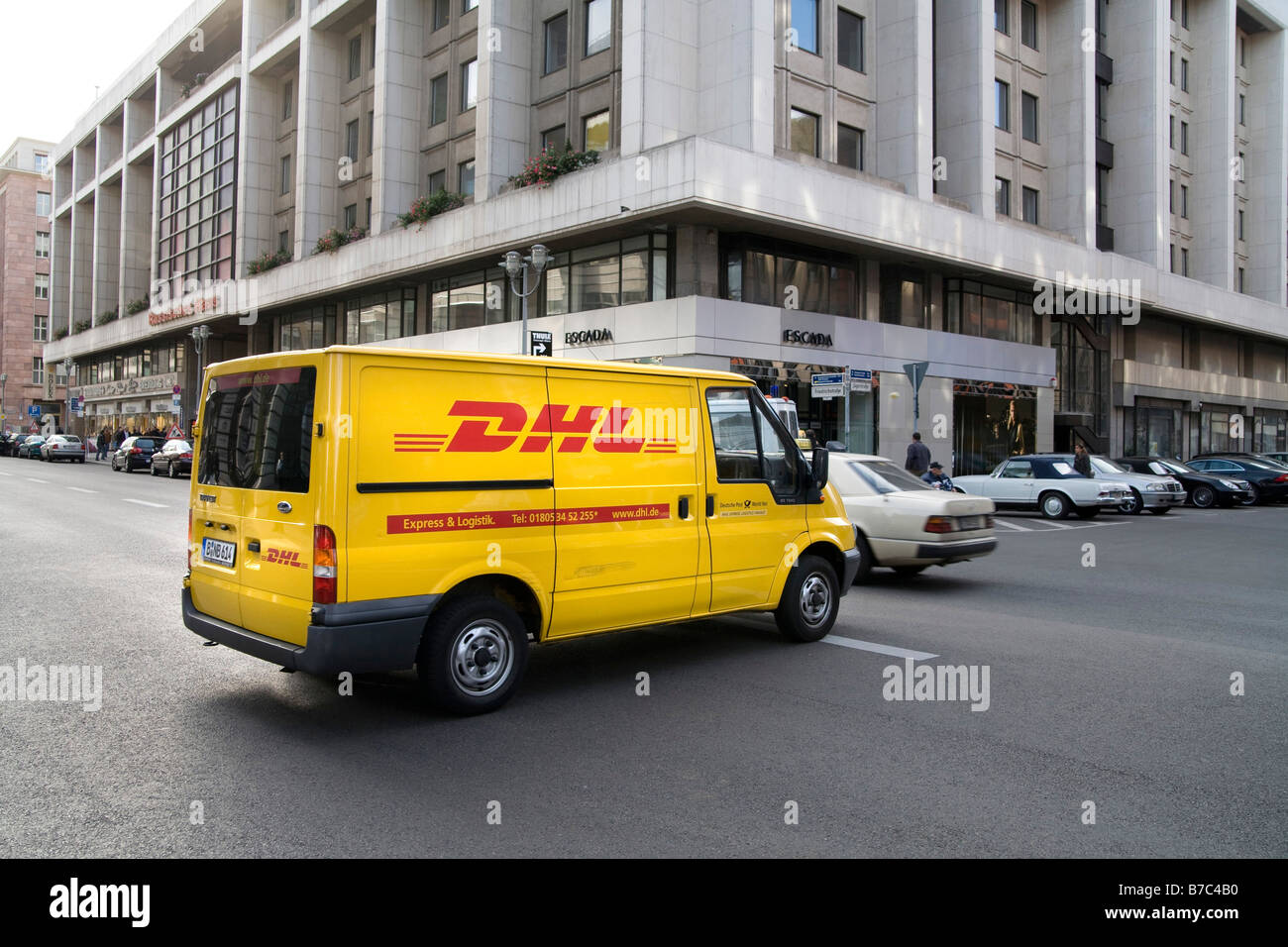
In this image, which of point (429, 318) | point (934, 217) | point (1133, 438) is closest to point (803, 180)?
point (934, 217)

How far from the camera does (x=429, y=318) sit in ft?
116

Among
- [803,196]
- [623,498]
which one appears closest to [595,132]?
[803,196]

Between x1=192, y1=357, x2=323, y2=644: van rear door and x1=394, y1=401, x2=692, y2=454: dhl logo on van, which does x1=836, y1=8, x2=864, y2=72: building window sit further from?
x1=192, y1=357, x2=323, y2=644: van rear door

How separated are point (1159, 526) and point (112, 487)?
26.0 m

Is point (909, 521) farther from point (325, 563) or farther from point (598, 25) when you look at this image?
point (598, 25)

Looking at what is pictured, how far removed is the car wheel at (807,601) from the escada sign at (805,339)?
2027 cm

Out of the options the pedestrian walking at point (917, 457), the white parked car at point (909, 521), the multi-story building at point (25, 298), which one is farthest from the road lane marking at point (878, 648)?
the multi-story building at point (25, 298)

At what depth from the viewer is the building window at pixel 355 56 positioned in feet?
129

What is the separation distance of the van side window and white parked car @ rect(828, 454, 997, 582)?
3.24 meters

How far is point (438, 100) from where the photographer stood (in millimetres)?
35531

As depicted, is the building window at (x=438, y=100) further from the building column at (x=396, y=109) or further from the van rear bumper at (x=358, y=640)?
the van rear bumper at (x=358, y=640)

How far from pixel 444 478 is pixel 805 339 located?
23.5 metres
